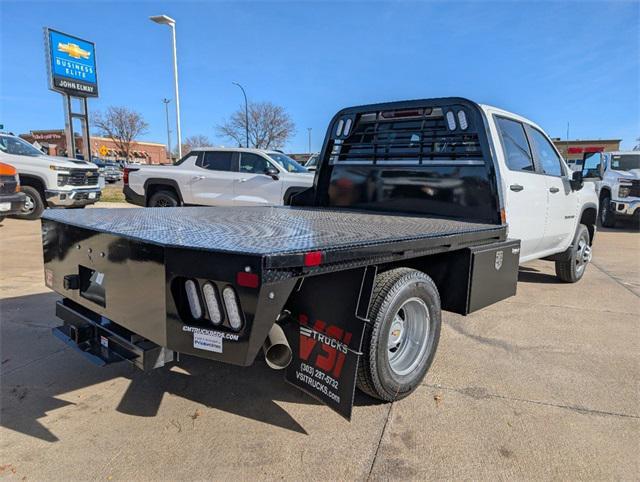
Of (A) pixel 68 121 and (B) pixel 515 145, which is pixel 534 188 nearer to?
(B) pixel 515 145

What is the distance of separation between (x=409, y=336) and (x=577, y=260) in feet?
13.9

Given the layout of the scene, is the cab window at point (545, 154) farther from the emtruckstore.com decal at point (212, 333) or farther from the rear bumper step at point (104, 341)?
the rear bumper step at point (104, 341)

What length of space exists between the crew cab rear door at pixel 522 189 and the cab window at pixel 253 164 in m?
5.79

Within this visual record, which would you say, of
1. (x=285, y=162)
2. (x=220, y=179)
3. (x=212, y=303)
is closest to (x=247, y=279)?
(x=212, y=303)

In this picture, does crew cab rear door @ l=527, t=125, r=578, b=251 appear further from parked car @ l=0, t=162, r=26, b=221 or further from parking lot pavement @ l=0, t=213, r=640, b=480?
parked car @ l=0, t=162, r=26, b=221

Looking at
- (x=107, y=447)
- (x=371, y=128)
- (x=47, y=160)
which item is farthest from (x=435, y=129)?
(x=47, y=160)

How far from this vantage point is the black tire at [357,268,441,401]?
2.57 meters

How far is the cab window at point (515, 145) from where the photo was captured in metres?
4.26

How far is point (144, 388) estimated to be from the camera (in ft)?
10.1

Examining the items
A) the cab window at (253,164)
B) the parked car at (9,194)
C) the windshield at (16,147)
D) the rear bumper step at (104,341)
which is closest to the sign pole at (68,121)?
the windshield at (16,147)

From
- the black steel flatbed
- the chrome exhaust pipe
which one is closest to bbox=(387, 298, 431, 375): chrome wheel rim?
the black steel flatbed

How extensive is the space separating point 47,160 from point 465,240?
10809 millimetres

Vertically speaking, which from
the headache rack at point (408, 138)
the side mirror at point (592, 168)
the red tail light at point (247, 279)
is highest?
the headache rack at point (408, 138)

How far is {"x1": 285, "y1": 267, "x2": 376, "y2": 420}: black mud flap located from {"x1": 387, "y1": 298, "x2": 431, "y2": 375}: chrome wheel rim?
0.64 metres
